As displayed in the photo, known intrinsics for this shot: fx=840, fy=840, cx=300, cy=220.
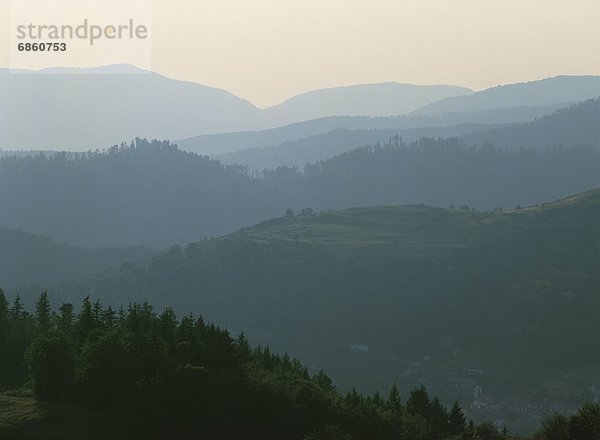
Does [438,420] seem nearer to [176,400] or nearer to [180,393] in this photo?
[180,393]

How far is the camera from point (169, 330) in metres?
116

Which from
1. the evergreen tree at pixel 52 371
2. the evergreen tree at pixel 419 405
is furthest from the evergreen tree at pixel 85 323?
the evergreen tree at pixel 419 405

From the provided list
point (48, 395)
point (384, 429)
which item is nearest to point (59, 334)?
point (48, 395)

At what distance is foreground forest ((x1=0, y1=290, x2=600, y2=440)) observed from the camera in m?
81.9

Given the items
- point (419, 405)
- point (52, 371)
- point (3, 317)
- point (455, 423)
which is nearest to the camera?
point (52, 371)

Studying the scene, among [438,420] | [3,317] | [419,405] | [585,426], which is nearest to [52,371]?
[3,317]

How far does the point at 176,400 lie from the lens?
87.0 metres

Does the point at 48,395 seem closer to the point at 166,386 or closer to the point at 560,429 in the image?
the point at 166,386

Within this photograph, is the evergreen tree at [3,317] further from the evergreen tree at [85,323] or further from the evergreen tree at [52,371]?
the evergreen tree at [52,371]

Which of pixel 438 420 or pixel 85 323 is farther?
pixel 438 420

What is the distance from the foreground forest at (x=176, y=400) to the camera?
3226 inches

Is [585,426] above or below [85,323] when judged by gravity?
below

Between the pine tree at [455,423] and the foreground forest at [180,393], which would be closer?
the foreground forest at [180,393]

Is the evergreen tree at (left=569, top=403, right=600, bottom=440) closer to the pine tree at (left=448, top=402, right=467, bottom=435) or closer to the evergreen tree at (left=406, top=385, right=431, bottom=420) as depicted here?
the pine tree at (left=448, top=402, right=467, bottom=435)
